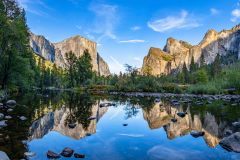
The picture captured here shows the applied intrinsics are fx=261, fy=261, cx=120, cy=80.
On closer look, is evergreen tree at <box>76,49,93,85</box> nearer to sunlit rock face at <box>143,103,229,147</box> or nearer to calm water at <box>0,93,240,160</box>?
sunlit rock face at <box>143,103,229,147</box>

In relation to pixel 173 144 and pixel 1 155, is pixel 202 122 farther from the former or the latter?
pixel 1 155

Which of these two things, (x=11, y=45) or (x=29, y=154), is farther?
(x=11, y=45)

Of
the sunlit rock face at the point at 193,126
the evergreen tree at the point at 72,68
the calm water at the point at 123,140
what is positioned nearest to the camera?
the calm water at the point at 123,140

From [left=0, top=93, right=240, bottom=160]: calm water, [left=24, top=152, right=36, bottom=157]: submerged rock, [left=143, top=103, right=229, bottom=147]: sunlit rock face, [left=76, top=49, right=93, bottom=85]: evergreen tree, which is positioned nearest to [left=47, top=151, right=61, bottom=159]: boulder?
[left=0, top=93, right=240, bottom=160]: calm water

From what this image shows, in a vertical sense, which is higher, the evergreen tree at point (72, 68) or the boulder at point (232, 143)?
the evergreen tree at point (72, 68)

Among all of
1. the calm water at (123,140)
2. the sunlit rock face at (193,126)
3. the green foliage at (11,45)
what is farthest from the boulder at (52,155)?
the green foliage at (11,45)

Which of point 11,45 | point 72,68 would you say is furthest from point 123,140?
point 72,68

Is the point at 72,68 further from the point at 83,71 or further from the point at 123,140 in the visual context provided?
the point at 123,140

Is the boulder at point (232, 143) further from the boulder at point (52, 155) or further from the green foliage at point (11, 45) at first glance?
the green foliage at point (11, 45)

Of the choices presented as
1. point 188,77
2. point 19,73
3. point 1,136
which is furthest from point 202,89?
point 188,77

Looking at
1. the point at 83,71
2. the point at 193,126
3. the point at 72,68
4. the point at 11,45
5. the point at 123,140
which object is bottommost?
the point at 123,140

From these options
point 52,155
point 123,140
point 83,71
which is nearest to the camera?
point 52,155

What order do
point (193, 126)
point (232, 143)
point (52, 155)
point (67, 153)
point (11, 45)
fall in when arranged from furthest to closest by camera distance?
point (11, 45), point (193, 126), point (232, 143), point (67, 153), point (52, 155)

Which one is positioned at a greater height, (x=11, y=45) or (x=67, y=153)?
(x=11, y=45)
